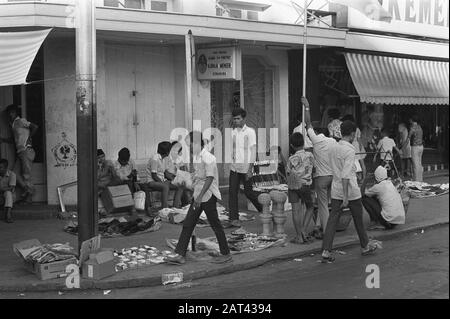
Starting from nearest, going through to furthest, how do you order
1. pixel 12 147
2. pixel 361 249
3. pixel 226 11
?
pixel 361 249
pixel 12 147
pixel 226 11

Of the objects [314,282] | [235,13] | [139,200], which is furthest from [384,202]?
[235,13]

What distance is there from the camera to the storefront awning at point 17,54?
8.73m

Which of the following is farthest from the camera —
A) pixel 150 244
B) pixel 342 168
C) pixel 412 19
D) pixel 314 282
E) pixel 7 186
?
pixel 412 19

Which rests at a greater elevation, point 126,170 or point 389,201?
point 126,170

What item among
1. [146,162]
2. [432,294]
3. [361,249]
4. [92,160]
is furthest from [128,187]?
[432,294]

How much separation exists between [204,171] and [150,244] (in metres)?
1.89

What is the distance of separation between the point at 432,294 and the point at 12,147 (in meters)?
8.71

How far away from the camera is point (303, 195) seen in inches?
360

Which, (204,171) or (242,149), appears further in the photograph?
(242,149)

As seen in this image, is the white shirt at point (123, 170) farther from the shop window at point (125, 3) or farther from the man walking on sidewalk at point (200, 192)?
the man walking on sidewalk at point (200, 192)

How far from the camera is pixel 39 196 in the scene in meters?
11.9

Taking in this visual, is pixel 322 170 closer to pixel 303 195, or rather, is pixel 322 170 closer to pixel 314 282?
pixel 303 195

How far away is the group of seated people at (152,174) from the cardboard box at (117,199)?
15 cm
